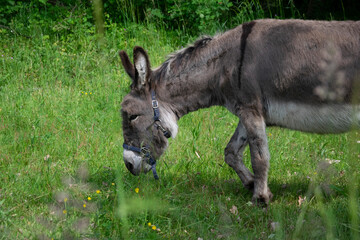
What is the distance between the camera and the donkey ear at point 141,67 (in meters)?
3.59

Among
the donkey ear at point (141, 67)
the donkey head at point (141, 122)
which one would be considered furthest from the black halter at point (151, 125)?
the donkey ear at point (141, 67)

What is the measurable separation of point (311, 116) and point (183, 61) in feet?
3.96

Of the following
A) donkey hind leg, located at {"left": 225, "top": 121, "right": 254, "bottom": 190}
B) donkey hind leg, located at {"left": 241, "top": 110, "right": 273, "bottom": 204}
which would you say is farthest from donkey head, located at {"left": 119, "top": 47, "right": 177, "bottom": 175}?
donkey hind leg, located at {"left": 241, "top": 110, "right": 273, "bottom": 204}

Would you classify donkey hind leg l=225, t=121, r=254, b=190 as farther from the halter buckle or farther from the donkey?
the halter buckle

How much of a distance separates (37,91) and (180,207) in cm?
330

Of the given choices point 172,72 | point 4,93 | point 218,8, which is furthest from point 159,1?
point 172,72

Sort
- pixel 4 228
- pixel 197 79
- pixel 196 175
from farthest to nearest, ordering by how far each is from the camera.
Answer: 1. pixel 196 175
2. pixel 197 79
3. pixel 4 228

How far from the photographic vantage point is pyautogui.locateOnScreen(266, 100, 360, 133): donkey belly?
3277 millimetres

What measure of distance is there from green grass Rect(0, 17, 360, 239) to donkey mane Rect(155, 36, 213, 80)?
0.63 metres

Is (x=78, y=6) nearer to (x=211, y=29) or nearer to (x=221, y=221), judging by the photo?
(x=211, y=29)

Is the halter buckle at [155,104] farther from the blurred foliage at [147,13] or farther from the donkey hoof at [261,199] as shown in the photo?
the blurred foliage at [147,13]

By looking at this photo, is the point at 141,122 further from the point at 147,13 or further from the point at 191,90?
the point at 147,13

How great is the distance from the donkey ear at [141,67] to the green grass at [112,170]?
479mm

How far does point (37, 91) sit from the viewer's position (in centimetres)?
593
